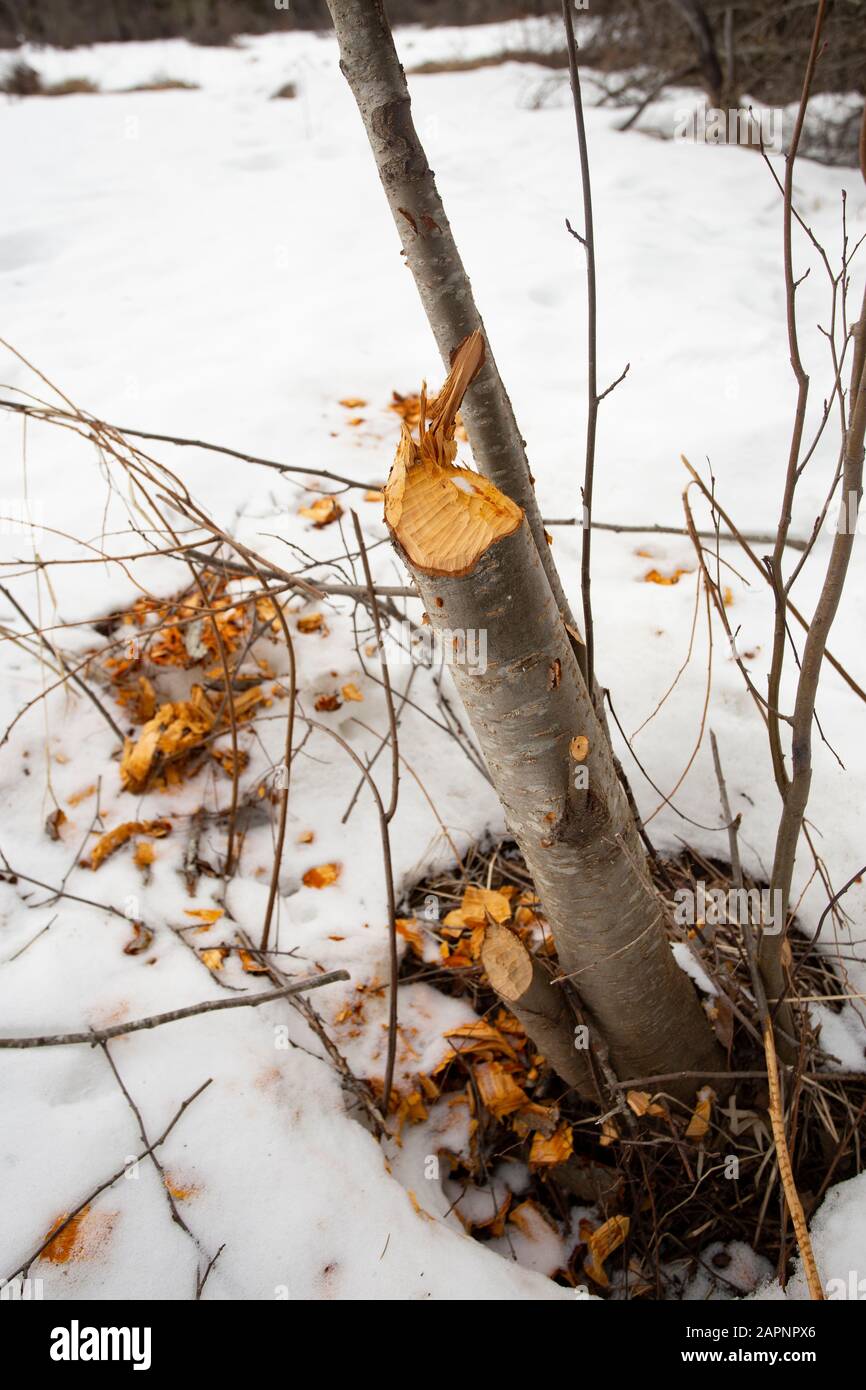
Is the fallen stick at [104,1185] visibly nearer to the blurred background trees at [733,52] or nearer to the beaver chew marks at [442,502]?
the beaver chew marks at [442,502]

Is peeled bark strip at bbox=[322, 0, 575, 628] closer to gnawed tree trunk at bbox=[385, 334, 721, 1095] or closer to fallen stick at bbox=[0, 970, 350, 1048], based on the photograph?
gnawed tree trunk at bbox=[385, 334, 721, 1095]

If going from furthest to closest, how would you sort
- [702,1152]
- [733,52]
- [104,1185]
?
[733,52]
[702,1152]
[104,1185]

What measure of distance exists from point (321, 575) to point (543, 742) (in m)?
1.45

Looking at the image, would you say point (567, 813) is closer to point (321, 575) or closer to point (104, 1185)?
point (104, 1185)

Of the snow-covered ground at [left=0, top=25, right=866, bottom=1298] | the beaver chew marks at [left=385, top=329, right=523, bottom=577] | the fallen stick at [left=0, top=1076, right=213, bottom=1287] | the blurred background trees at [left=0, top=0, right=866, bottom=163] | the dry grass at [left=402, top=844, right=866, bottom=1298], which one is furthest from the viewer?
the blurred background trees at [left=0, top=0, right=866, bottom=163]

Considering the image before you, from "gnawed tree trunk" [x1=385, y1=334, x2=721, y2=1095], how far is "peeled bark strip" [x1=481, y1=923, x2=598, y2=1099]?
52mm

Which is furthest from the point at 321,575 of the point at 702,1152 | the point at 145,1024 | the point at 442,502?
the point at 702,1152

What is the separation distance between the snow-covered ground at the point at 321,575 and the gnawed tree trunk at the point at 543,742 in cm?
42

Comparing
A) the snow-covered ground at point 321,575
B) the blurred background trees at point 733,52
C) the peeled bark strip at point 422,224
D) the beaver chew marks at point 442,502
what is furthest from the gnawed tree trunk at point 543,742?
the blurred background trees at point 733,52

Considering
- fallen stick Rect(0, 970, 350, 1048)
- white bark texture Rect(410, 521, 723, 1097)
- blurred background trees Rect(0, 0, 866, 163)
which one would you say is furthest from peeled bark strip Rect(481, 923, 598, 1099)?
blurred background trees Rect(0, 0, 866, 163)

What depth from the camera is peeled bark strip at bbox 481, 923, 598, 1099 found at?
4.13 feet

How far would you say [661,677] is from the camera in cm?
198

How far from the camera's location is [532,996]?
4.19 feet

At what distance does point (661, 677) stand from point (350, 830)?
0.87m
